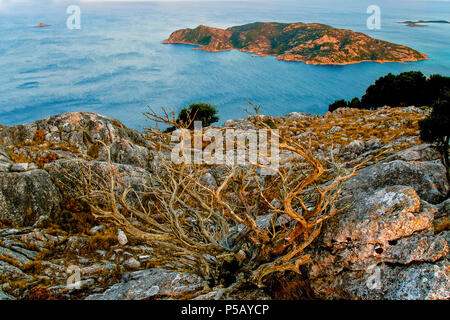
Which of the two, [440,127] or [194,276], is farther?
[440,127]

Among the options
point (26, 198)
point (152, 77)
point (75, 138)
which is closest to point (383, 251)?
point (26, 198)

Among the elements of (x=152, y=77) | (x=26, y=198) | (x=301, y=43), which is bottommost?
(x=26, y=198)

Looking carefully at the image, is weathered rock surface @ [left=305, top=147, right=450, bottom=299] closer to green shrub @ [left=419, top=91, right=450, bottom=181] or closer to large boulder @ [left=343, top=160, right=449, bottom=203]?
large boulder @ [left=343, top=160, right=449, bottom=203]

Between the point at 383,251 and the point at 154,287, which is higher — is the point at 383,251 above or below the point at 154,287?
above

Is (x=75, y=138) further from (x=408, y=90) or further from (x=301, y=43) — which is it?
(x=301, y=43)


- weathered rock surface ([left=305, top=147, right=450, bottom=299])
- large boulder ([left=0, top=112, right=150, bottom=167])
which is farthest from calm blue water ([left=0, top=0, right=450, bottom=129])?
weathered rock surface ([left=305, top=147, right=450, bottom=299])

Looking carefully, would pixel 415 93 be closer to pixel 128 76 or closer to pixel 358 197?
pixel 358 197

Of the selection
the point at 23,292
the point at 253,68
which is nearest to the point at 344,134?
the point at 23,292
